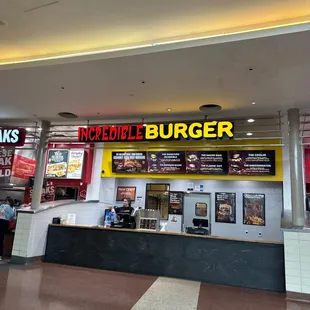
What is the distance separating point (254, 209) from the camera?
7484 mm

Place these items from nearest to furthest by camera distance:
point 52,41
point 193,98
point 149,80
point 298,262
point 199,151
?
1. point 52,41
2. point 149,80
3. point 298,262
4. point 193,98
5. point 199,151

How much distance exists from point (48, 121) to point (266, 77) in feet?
17.5

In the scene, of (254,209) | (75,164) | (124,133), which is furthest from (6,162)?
(254,209)

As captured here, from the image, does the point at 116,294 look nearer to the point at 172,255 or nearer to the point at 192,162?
the point at 172,255

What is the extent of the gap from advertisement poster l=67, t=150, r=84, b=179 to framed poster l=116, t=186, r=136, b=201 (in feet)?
4.43

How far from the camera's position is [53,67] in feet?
13.3

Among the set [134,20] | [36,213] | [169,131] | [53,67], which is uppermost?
[134,20]

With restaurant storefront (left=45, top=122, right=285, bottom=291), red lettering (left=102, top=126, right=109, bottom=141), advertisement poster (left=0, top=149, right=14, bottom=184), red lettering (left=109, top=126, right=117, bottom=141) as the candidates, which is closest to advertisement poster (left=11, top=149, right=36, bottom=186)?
advertisement poster (left=0, top=149, right=14, bottom=184)

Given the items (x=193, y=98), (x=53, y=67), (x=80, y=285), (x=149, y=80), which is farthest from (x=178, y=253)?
(x=53, y=67)

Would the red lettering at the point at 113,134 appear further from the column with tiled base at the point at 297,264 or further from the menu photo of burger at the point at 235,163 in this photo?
the column with tiled base at the point at 297,264

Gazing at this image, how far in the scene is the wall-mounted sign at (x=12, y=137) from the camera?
632 centimetres

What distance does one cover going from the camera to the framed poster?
8.75 meters

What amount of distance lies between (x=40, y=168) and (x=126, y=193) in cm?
292

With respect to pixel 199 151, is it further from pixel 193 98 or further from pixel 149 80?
pixel 149 80
